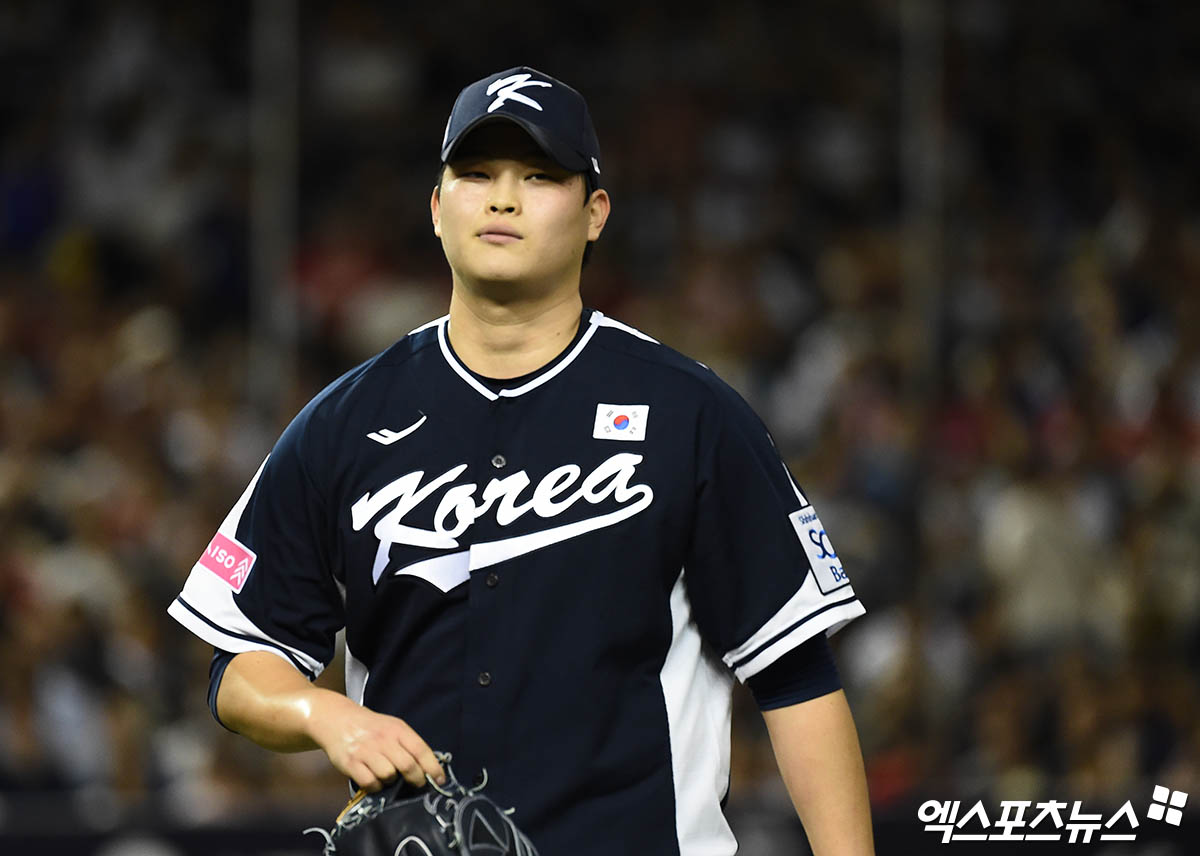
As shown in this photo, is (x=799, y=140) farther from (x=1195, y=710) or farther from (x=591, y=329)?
(x=591, y=329)

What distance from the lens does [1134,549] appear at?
7.03m

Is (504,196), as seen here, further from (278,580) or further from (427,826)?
(427,826)

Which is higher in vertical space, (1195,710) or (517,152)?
(517,152)

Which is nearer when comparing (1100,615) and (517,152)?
(517,152)

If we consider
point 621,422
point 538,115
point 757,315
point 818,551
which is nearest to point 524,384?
point 621,422

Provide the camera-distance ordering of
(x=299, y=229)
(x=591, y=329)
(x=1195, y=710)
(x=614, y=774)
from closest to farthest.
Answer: (x=614, y=774) → (x=591, y=329) → (x=1195, y=710) → (x=299, y=229)

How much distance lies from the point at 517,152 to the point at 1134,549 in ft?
16.8

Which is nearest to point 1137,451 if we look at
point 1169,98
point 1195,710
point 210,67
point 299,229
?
point 1195,710

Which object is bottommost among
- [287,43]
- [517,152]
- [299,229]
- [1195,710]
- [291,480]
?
Result: [1195,710]

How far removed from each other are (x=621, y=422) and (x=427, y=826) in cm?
62

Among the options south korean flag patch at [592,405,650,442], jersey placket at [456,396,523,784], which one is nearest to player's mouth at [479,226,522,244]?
south korean flag patch at [592,405,650,442]

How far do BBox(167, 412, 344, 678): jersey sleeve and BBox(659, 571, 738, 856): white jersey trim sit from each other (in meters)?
0.49

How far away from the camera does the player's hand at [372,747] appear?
7.32 ft

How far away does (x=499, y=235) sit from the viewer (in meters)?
2.44
